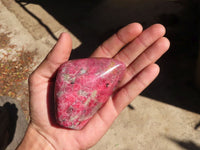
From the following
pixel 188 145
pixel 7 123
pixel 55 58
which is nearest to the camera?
pixel 55 58

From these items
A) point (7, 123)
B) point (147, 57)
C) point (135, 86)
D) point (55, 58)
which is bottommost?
point (7, 123)

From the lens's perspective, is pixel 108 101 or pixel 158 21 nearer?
pixel 108 101

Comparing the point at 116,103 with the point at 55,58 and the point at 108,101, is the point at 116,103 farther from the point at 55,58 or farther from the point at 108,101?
the point at 55,58

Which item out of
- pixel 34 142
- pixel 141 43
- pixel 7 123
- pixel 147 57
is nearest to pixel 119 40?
pixel 141 43

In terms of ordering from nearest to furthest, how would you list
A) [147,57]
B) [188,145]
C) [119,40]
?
[147,57] → [119,40] → [188,145]

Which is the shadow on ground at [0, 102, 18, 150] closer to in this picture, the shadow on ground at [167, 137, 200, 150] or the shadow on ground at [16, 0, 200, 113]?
the shadow on ground at [16, 0, 200, 113]

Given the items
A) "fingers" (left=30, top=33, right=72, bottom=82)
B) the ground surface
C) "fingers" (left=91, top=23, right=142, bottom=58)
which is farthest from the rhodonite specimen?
the ground surface

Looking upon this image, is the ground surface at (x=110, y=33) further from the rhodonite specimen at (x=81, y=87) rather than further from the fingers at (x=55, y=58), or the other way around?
the fingers at (x=55, y=58)
